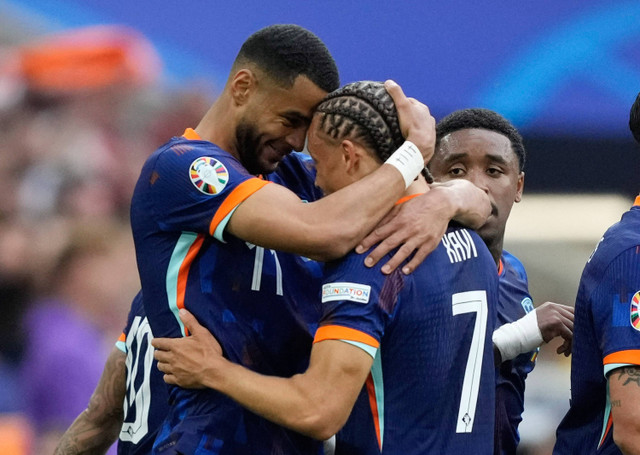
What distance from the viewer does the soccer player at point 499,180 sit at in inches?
161

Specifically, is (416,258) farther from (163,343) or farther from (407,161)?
(163,343)

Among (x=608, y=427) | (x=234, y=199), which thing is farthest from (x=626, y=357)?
(x=234, y=199)

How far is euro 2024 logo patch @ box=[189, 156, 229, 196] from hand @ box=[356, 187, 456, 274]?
1.66ft

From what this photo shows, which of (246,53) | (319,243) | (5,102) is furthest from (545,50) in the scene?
(319,243)

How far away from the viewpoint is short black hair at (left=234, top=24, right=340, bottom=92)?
334 cm

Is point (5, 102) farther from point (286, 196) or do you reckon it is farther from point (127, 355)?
point (286, 196)

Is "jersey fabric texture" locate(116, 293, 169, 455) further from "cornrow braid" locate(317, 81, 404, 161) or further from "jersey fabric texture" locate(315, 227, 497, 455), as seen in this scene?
"cornrow braid" locate(317, 81, 404, 161)

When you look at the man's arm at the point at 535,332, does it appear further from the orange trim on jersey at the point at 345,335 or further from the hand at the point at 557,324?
the orange trim on jersey at the point at 345,335

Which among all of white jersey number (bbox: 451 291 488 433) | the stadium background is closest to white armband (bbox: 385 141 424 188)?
white jersey number (bbox: 451 291 488 433)

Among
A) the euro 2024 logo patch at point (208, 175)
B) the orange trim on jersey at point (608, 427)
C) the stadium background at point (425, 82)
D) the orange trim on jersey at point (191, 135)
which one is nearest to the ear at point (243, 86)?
the orange trim on jersey at point (191, 135)

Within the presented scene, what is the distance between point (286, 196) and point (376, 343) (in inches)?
22.7

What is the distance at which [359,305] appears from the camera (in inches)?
111

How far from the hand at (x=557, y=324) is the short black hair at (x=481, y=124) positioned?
77cm

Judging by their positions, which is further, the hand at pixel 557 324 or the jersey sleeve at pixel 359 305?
the hand at pixel 557 324
